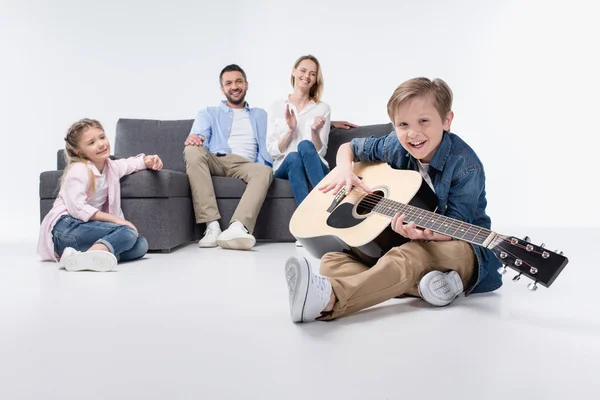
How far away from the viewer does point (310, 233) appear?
211cm

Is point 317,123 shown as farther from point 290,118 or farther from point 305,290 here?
point 305,290

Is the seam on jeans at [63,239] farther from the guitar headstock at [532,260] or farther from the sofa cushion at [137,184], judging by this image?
the guitar headstock at [532,260]

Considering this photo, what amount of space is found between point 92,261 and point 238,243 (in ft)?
3.13

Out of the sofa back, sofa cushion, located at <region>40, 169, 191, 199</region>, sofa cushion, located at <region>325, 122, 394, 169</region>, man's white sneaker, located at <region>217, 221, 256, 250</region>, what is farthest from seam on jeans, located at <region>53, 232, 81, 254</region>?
sofa cushion, located at <region>325, 122, 394, 169</region>

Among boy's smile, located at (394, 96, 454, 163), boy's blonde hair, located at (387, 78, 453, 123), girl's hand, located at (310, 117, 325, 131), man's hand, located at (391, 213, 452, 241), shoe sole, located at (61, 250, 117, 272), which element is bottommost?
shoe sole, located at (61, 250, 117, 272)

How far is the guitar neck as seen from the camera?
5.12ft

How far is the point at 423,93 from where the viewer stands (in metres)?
1.79

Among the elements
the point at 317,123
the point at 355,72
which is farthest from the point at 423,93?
the point at 355,72

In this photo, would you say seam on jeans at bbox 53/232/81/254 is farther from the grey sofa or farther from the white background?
the white background

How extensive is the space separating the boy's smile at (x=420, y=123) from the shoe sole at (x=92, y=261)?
1.42m

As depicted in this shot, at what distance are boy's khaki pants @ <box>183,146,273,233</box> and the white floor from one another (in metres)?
1.35

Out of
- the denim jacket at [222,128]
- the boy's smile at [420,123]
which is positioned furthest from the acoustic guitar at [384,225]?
the denim jacket at [222,128]

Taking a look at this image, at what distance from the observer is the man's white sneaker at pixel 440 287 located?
1.74 m

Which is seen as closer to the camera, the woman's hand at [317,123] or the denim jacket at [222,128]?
the woman's hand at [317,123]
